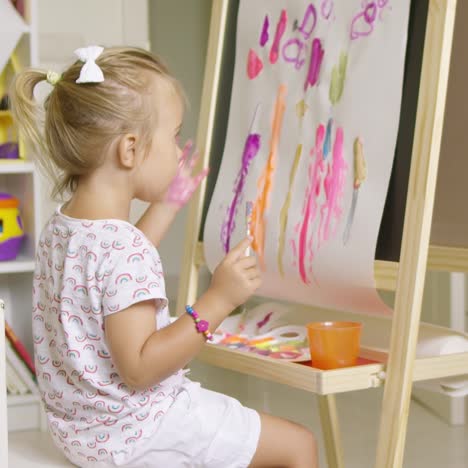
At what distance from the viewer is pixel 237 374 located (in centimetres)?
304

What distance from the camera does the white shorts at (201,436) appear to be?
1331mm

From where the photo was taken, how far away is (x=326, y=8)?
68.6 inches

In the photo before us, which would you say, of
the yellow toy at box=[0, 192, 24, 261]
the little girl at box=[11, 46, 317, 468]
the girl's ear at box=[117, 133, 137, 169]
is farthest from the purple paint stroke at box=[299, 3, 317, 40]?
the yellow toy at box=[0, 192, 24, 261]

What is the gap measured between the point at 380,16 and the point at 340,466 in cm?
92

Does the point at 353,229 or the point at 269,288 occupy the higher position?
the point at 353,229

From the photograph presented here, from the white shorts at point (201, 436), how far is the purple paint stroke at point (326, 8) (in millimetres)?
770

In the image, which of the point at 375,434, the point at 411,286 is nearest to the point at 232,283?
the point at 411,286

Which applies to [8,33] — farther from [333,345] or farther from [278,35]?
[333,345]

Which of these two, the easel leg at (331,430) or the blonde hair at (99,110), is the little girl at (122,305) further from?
the easel leg at (331,430)

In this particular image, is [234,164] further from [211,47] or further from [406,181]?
[406,181]

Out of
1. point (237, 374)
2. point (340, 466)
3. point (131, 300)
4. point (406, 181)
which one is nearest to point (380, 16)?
point (406, 181)

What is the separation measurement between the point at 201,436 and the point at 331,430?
642mm

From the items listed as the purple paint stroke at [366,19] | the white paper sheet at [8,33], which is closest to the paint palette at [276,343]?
the purple paint stroke at [366,19]

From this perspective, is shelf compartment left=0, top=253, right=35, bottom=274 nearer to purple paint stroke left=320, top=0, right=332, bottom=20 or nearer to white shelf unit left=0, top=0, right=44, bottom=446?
white shelf unit left=0, top=0, right=44, bottom=446
